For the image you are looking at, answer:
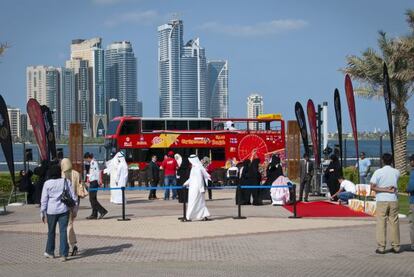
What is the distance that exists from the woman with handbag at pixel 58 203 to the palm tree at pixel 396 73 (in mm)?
26917

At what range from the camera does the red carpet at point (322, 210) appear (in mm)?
20125

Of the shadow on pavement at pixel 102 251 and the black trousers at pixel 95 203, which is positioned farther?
the black trousers at pixel 95 203

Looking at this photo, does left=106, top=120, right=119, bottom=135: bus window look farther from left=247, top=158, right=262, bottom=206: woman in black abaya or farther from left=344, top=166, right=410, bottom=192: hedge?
left=247, top=158, right=262, bottom=206: woman in black abaya

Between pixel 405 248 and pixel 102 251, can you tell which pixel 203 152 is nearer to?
pixel 102 251

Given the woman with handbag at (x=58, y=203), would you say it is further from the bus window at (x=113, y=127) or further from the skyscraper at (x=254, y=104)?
the skyscraper at (x=254, y=104)

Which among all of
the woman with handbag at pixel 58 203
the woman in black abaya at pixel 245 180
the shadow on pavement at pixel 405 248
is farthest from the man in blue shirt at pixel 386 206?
the woman in black abaya at pixel 245 180

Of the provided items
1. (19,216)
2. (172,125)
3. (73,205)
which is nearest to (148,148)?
(172,125)

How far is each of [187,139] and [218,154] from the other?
6.28ft

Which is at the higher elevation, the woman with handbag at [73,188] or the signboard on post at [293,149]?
the signboard on post at [293,149]

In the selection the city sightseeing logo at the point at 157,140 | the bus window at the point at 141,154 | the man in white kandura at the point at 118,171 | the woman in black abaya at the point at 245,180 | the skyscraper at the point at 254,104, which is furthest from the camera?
the skyscraper at the point at 254,104

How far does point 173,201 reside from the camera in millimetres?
26969

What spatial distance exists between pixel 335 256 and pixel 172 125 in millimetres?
29817

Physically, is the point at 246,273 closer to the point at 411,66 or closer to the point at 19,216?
the point at 19,216

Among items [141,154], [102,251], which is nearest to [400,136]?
[141,154]
